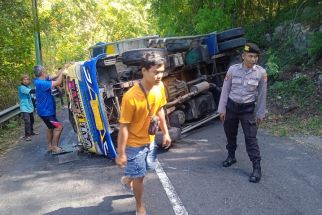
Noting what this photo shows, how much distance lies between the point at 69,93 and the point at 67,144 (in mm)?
1556

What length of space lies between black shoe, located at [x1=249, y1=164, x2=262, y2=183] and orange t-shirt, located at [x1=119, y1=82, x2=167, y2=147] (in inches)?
68.3

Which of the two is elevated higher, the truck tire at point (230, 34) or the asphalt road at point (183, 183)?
the truck tire at point (230, 34)

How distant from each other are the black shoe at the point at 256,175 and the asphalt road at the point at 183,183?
0.09m

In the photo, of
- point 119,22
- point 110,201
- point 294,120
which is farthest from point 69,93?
point 119,22

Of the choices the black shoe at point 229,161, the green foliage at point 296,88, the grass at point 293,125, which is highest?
the green foliage at point 296,88

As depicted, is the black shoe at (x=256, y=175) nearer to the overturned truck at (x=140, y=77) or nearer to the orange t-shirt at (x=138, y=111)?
the orange t-shirt at (x=138, y=111)

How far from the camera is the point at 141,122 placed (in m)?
4.04

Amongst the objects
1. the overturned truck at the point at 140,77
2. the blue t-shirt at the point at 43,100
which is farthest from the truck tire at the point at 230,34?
the blue t-shirt at the point at 43,100

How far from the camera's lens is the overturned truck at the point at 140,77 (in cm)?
658

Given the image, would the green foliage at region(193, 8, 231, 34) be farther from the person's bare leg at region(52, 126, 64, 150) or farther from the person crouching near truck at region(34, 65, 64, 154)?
the person's bare leg at region(52, 126, 64, 150)

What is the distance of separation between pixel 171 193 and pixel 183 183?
1.20 feet

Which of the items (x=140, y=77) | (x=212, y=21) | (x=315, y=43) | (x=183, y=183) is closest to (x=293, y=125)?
(x=315, y=43)

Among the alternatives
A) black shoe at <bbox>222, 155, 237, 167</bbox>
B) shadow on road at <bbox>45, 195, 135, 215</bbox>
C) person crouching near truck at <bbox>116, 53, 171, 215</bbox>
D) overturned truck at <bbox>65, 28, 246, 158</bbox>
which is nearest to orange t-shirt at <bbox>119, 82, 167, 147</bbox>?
person crouching near truck at <bbox>116, 53, 171, 215</bbox>

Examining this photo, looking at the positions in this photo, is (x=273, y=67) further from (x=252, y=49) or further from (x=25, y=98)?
(x=25, y=98)
